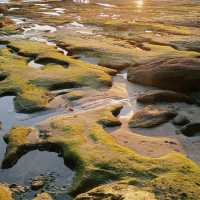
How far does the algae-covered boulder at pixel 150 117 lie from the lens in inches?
794

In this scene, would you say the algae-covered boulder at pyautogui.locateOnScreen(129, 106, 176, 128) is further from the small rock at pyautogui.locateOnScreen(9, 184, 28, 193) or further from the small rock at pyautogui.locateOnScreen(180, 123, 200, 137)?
the small rock at pyautogui.locateOnScreen(9, 184, 28, 193)

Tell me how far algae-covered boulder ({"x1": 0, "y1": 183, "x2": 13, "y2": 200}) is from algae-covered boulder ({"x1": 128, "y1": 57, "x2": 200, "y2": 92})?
1352cm

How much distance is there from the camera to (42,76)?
90.6 feet

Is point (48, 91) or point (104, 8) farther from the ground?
point (48, 91)

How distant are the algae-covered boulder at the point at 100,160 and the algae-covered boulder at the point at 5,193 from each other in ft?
6.31

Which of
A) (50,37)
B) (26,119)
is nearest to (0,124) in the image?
(26,119)

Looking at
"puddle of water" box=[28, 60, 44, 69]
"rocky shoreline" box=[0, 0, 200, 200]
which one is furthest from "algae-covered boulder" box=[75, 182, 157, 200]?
"puddle of water" box=[28, 60, 44, 69]

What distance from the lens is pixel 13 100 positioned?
2388 cm

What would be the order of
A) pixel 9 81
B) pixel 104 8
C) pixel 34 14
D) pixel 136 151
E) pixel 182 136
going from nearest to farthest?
pixel 136 151
pixel 182 136
pixel 9 81
pixel 34 14
pixel 104 8

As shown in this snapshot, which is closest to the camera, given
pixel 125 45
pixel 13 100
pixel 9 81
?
pixel 13 100

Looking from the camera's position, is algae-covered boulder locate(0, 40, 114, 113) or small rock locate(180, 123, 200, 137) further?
algae-covered boulder locate(0, 40, 114, 113)

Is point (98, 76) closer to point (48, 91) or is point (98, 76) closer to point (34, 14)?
point (48, 91)

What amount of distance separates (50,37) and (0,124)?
24.4 meters

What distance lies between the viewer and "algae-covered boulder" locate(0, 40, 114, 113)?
23.8 meters
